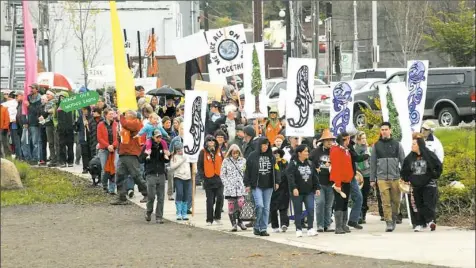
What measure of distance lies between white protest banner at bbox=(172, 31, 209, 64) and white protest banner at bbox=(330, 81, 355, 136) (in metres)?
4.74

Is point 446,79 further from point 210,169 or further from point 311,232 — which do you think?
point 311,232

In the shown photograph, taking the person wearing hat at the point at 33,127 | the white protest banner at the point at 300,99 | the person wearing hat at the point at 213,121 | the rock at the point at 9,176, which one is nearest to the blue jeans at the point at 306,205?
the white protest banner at the point at 300,99

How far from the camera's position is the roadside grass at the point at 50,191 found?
2208 cm

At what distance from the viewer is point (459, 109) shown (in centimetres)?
3388

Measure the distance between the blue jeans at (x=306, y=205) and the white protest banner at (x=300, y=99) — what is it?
A: 2.09m

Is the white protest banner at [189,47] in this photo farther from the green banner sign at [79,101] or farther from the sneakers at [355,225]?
the sneakers at [355,225]

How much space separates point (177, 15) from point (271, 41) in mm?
32226

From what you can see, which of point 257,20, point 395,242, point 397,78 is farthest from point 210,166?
point 397,78

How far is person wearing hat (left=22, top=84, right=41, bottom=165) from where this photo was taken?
27.4m

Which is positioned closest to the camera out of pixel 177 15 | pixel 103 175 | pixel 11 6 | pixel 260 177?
pixel 11 6

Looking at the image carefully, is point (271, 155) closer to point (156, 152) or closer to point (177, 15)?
point (156, 152)

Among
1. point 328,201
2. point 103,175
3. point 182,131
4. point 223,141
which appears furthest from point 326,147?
point 103,175

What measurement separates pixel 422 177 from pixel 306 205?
5.60 ft

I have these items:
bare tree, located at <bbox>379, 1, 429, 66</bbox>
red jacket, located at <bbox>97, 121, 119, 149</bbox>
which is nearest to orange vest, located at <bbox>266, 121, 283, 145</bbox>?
red jacket, located at <bbox>97, 121, 119, 149</bbox>
